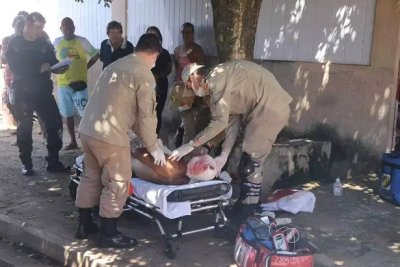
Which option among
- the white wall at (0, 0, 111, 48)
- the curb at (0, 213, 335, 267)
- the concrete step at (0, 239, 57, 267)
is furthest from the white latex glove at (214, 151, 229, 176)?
the white wall at (0, 0, 111, 48)

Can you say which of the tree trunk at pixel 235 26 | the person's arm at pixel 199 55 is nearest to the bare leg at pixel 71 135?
the person's arm at pixel 199 55

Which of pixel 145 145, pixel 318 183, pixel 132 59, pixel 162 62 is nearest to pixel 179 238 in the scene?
pixel 145 145

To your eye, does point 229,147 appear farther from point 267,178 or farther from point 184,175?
point 267,178

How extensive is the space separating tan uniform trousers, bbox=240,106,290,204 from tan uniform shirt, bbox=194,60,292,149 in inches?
1.4

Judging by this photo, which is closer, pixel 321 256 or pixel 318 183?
pixel 321 256

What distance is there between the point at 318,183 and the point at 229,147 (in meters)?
2.02

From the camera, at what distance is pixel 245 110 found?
4.97m

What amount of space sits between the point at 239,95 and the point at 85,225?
5.82 ft

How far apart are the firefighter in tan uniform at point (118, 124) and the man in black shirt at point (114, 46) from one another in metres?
3.40

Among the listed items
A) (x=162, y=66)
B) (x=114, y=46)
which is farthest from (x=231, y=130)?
(x=114, y=46)

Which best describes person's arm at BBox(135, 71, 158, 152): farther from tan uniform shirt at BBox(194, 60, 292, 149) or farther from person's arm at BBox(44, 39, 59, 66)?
person's arm at BBox(44, 39, 59, 66)

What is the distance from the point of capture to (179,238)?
15.4 ft

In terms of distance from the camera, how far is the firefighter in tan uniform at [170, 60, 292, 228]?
185 inches

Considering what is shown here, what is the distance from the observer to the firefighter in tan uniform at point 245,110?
4688 millimetres
